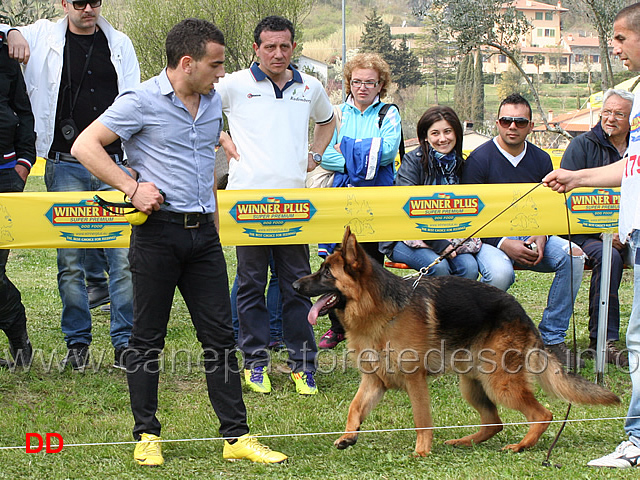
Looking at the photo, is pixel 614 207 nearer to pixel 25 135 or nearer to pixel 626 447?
pixel 626 447

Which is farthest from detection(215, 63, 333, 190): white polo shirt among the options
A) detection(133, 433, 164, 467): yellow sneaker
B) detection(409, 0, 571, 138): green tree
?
detection(409, 0, 571, 138): green tree

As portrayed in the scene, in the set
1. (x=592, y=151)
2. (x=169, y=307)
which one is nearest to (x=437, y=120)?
(x=592, y=151)

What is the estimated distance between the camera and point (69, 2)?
210 inches

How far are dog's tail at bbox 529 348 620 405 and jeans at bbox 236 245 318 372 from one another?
5.65 ft

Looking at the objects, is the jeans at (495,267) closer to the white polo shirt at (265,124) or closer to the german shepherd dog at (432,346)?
the german shepherd dog at (432,346)

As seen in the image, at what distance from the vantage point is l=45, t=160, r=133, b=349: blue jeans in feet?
18.1

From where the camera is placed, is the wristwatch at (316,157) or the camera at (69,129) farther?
the wristwatch at (316,157)

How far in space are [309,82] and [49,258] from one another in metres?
7.50

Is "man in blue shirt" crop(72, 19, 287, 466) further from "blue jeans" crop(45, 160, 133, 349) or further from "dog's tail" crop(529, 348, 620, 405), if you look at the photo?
"blue jeans" crop(45, 160, 133, 349)

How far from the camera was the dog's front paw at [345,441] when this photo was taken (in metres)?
4.17

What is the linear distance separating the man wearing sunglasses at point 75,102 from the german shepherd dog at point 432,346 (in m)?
2.02

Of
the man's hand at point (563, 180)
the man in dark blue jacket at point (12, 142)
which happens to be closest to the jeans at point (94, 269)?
the man in dark blue jacket at point (12, 142)

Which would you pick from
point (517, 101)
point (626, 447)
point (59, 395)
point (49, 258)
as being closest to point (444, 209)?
point (517, 101)

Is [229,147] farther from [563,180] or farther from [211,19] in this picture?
[211,19]
